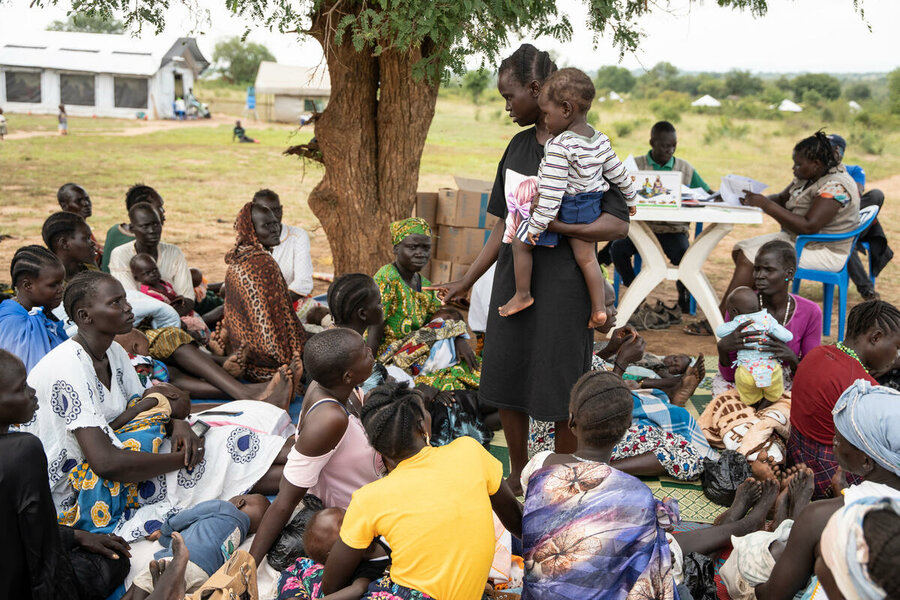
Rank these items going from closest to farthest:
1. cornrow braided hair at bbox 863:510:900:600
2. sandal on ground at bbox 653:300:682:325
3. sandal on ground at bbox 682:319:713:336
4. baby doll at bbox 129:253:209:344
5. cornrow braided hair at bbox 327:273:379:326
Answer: cornrow braided hair at bbox 863:510:900:600, cornrow braided hair at bbox 327:273:379:326, baby doll at bbox 129:253:209:344, sandal on ground at bbox 682:319:713:336, sandal on ground at bbox 653:300:682:325

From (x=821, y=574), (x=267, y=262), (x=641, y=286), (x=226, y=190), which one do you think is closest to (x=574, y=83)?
(x=821, y=574)

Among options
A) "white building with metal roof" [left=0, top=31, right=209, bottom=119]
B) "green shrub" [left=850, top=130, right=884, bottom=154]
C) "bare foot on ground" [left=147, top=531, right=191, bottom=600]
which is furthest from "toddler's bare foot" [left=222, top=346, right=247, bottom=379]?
"white building with metal roof" [left=0, top=31, right=209, bottom=119]

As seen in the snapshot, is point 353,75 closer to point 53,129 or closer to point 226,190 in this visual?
point 226,190

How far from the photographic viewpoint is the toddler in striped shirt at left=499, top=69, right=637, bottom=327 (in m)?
3.05

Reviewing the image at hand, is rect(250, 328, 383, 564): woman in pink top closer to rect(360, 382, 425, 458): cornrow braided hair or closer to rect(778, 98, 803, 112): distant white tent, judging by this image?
rect(360, 382, 425, 458): cornrow braided hair

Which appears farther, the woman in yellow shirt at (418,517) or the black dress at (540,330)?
the black dress at (540,330)

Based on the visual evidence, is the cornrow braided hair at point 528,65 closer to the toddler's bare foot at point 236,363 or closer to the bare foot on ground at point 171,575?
the bare foot on ground at point 171,575

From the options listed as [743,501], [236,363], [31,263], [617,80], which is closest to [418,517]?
[743,501]

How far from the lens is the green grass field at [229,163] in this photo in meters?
11.6

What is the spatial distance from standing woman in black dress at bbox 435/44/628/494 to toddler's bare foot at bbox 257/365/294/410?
5.08ft

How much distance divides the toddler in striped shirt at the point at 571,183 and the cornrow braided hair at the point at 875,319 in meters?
1.20

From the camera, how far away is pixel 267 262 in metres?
4.83

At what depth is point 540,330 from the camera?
3.39m

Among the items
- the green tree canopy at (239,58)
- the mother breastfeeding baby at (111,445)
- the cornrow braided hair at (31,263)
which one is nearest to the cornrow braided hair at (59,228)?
the cornrow braided hair at (31,263)
